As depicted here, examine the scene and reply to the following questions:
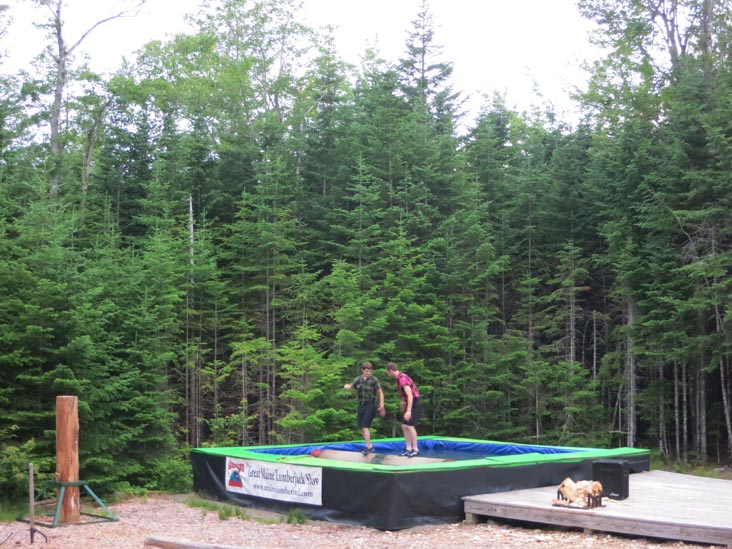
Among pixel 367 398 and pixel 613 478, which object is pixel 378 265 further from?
pixel 613 478

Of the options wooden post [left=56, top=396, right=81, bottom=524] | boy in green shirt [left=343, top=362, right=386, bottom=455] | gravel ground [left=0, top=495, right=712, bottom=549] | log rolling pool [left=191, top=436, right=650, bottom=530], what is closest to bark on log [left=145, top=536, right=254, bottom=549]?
gravel ground [left=0, top=495, right=712, bottom=549]

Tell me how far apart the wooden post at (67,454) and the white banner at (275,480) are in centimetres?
246

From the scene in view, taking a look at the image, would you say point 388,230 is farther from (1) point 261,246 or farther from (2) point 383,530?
(2) point 383,530

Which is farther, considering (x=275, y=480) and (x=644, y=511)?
(x=275, y=480)

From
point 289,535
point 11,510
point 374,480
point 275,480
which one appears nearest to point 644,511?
point 374,480

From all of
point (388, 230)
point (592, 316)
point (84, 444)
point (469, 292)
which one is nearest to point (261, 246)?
point (388, 230)

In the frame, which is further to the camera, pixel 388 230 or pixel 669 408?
pixel 388 230

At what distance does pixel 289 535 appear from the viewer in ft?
28.5

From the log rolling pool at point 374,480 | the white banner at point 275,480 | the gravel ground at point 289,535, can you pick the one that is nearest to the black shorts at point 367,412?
the log rolling pool at point 374,480

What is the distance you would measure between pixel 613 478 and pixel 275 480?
4655 millimetres

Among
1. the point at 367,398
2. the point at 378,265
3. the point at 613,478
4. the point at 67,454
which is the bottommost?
the point at 613,478

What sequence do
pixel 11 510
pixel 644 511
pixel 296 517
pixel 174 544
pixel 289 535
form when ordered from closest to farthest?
1. pixel 174 544
2. pixel 644 511
3. pixel 289 535
4. pixel 296 517
5. pixel 11 510

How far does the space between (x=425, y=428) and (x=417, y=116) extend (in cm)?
934

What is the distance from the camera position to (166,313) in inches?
607
